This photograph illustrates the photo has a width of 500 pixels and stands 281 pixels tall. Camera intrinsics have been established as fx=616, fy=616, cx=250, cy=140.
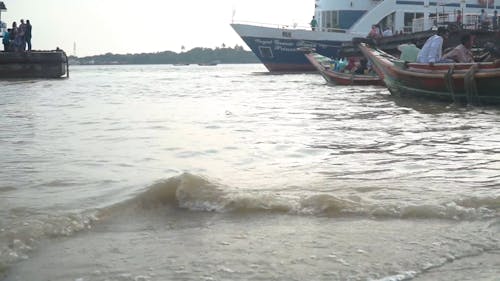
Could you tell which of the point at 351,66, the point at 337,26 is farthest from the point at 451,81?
the point at 337,26

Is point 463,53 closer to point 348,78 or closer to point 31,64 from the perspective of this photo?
point 348,78

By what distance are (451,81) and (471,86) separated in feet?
1.48

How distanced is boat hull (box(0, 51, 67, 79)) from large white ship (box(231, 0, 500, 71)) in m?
15.6

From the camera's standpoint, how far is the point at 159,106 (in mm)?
11852

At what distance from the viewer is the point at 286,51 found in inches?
1526

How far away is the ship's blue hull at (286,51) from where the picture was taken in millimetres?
38062

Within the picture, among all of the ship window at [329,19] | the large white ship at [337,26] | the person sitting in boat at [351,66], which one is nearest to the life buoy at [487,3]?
the large white ship at [337,26]

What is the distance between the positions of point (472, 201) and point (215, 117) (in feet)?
20.4

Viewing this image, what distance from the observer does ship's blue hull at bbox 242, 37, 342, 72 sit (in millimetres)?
38062

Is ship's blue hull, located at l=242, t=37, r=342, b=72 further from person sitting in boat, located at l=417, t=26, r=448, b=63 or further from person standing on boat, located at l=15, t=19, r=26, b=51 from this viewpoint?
person sitting in boat, located at l=417, t=26, r=448, b=63

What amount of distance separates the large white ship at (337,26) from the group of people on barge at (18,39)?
16375mm

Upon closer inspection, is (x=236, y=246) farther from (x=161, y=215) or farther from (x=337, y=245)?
(x=161, y=215)

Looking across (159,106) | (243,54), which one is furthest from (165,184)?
(243,54)

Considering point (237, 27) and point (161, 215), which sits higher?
point (237, 27)
